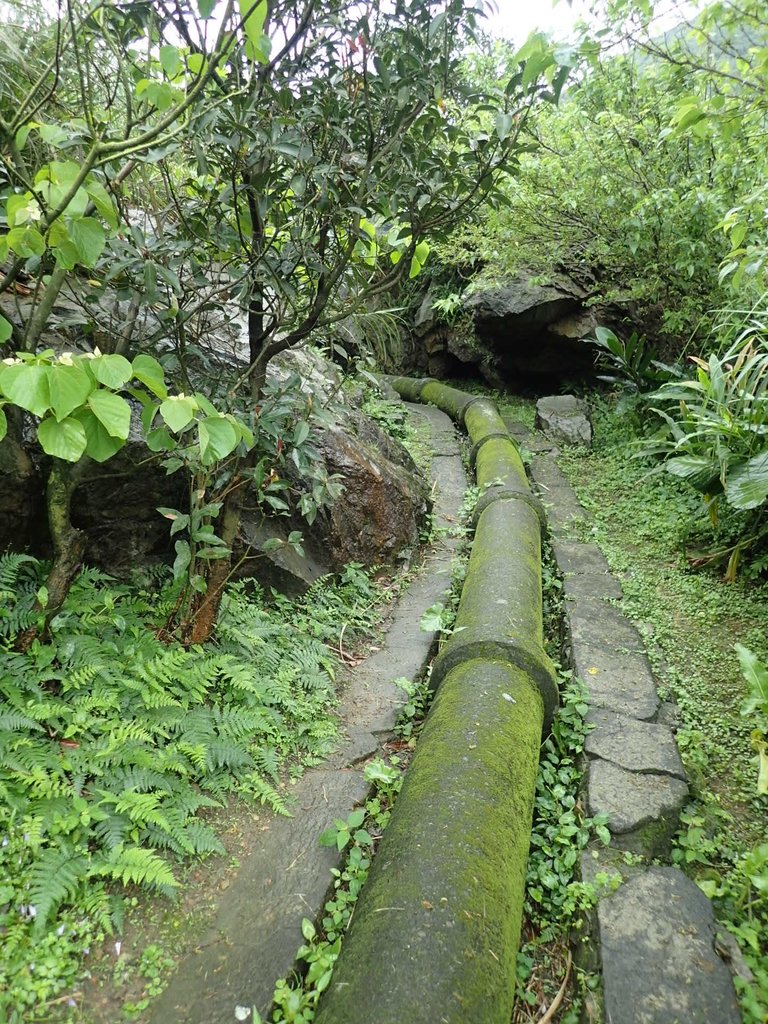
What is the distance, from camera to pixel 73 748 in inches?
76.7

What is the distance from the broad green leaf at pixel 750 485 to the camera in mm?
3260

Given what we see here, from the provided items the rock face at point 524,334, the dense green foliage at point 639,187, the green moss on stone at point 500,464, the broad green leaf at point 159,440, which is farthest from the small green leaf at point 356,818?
the rock face at point 524,334

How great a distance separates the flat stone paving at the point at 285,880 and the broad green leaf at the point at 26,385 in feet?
4.86

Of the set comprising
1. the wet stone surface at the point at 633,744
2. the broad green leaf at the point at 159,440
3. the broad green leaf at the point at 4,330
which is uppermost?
the broad green leaf at the point at 4,330

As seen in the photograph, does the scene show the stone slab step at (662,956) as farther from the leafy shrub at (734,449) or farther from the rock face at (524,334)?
the rock face at (524,334)

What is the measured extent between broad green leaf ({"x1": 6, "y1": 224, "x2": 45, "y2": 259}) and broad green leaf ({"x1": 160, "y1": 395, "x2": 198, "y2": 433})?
538 mm

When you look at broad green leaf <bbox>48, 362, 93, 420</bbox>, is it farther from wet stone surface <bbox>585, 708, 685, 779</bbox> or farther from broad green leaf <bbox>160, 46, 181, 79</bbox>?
wet stone surface <bbox>585, 708, 685, 779</bbox>

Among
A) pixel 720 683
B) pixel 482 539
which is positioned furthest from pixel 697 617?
pixel 482 539

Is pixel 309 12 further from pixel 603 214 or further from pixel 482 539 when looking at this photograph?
pixel 603 214

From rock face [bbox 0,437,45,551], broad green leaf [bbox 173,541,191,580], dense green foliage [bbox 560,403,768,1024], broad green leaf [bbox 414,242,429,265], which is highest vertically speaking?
broad green leaf [bbox 414,242,429,265]

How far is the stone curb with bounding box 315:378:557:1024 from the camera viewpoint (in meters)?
1.32

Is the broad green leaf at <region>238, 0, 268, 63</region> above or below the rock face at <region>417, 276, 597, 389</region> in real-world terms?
above

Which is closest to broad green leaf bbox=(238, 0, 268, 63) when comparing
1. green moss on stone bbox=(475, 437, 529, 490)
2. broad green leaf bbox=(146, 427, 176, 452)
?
broad green leaf bbox=(146, 427, 176, 452)

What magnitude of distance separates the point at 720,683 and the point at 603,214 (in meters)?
4.61
